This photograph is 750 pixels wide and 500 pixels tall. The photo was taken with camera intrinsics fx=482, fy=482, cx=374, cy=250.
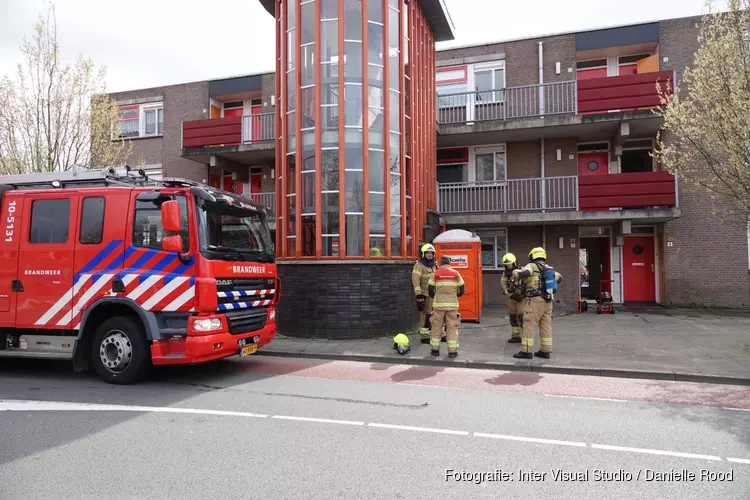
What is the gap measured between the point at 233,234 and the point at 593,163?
42.8 feet

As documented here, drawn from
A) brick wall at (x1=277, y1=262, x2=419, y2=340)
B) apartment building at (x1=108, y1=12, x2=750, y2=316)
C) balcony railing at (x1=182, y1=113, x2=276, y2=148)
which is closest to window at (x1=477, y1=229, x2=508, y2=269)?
apartment building at (x1=108, y1=12, x2=750, y2=316)

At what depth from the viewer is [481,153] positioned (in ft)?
54.0

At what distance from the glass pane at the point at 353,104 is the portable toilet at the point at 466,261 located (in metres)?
3.59

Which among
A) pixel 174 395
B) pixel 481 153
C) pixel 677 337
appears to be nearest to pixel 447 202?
pixel 481 153

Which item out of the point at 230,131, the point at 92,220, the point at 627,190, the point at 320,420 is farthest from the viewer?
the point at 230,131

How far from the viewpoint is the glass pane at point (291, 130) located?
425 inches

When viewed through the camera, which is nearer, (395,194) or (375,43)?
(375,43)

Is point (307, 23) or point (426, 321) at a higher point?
point (307, 23)

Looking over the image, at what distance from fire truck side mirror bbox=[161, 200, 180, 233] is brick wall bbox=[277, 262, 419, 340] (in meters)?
4.28

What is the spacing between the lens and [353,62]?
409 inches

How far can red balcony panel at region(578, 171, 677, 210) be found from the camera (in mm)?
13320

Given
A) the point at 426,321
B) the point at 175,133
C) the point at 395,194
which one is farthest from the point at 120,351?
the point at 175,133

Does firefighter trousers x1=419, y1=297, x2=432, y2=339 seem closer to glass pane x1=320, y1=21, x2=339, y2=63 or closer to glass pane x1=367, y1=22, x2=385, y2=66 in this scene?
glass pane x1=367, y1=22, x2=385, y2=66

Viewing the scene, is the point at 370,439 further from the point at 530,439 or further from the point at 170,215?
the point at 170,215
